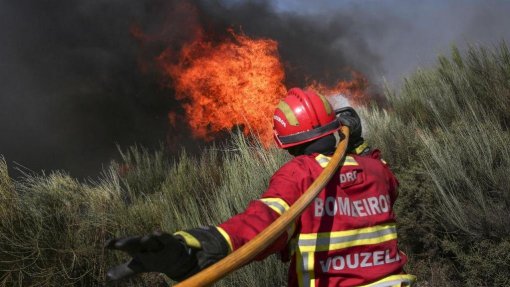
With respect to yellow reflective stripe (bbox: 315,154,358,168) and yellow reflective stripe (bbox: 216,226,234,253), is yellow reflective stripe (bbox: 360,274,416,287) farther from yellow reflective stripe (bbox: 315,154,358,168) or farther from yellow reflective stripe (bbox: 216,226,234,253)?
yellow reflective stripe (bbox: 216,226,234,253)

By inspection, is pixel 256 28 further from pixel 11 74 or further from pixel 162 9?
pixel 11 74

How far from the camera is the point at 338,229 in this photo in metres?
2.01

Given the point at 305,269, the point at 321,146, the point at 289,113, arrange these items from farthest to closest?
1. the point at 289,113
2. the point at 321,146
3. the point at 305,269

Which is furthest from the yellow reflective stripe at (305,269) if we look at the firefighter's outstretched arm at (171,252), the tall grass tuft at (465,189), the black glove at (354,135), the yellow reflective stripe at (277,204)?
the tall grass tuft at (465,189)

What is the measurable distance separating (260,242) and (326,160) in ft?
2.44

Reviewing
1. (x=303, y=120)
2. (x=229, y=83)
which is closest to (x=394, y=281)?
(x=303, y=120)

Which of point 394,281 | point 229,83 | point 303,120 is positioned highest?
point 229,83

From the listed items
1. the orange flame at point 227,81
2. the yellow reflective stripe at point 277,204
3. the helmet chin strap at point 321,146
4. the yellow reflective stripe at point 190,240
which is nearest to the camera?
the yellow reflective stripe at point 190,240

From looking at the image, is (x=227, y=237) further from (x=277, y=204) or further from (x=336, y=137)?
(x=336, y=137)

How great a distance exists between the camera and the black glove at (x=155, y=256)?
1.28 meters

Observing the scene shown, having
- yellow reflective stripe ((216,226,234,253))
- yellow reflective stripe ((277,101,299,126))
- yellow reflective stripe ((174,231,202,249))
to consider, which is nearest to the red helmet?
yellow reflective stripe ((277,101,299,126))

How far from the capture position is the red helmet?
7.63 feet

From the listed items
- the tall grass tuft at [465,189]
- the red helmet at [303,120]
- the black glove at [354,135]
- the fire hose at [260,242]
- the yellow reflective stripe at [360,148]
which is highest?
the red helmet at [303,120]

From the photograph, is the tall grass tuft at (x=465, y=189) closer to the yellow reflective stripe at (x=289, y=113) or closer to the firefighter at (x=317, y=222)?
the firefighter at (x=317, y=222)
